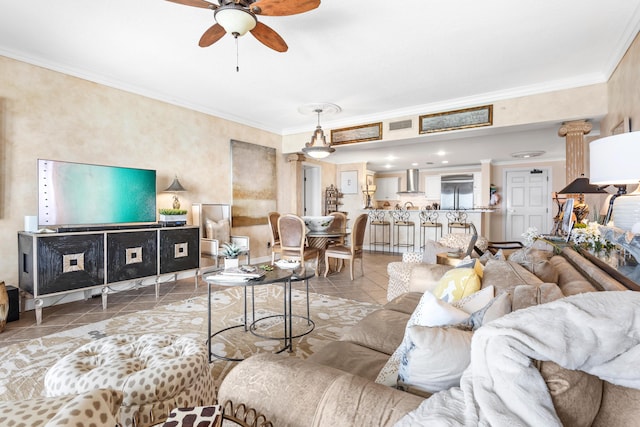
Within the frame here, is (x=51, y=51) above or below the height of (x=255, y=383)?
above

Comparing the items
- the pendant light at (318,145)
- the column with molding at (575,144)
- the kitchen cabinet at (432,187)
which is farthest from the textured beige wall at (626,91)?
the kitchen cabinet at (432,187)

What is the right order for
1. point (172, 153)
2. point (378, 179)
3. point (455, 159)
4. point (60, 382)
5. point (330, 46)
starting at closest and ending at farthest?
point (60, 382)
point (330, 46)
point (172, 153)
point (455, 159)
point (378, 179)

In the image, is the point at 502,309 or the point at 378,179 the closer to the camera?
the point at 502,309

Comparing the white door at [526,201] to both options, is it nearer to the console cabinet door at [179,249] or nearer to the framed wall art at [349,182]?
the framed wall art at [349,182]

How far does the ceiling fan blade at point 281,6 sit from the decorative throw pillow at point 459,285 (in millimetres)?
1827

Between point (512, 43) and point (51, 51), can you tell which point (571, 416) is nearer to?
point (512, 43)

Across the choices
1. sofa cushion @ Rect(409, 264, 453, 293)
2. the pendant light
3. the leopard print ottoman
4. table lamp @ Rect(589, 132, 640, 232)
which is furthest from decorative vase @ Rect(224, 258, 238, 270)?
the pendant light

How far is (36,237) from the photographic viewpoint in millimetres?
2875

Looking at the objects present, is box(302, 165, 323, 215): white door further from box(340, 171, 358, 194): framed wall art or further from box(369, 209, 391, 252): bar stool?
box(369, 209, 391, 252): bar stool

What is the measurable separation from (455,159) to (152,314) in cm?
774

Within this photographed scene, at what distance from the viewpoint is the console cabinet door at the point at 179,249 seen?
3883mm

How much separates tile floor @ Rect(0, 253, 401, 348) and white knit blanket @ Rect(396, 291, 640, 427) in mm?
2914

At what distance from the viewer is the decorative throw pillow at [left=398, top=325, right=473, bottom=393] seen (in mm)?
875

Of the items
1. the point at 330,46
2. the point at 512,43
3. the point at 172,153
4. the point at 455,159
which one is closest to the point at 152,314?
the point at 172,153
